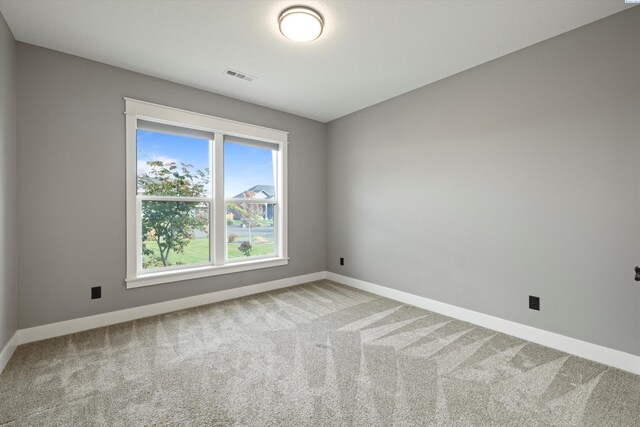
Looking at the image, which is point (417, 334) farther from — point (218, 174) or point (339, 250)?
point (218, 174)

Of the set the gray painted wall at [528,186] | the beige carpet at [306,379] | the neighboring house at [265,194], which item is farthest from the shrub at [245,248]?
the gray painted wall at [528,186]

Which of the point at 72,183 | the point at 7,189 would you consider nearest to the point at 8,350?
the point at 7,189

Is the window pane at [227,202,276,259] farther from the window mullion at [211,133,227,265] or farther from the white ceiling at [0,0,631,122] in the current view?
the white ceiling at [0,0,631,122]

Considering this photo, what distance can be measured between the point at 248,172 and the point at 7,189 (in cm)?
235

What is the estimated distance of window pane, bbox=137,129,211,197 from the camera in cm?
321

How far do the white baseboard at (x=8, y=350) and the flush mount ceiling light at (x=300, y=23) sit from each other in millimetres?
3241

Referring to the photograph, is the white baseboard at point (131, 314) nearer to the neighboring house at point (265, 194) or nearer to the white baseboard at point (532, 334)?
the neighboring house at point (265, 194)

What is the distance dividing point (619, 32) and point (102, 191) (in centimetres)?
463

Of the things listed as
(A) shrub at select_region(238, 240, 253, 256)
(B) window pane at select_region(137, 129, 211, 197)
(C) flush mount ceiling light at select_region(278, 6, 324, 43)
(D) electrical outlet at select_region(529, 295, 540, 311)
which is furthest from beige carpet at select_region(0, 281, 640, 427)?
(C) flush mount ceiling light at select_region(278, 6, 324, 43)

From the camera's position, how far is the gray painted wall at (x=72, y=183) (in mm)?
2529

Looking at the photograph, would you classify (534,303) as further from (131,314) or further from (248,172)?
A: (131,314)

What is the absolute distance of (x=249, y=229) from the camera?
13.4 ft

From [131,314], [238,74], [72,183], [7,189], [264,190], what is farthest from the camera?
[264,190]

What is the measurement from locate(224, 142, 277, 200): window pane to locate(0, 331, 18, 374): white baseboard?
90.7 inches
